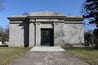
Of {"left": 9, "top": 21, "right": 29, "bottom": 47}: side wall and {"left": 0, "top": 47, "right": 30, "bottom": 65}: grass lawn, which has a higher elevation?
{"left": 9, "top": 21, "right": 29, "bottom": 47}: side wall

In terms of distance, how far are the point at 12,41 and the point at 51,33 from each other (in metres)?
6.87

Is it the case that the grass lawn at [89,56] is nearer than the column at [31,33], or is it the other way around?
the grass lawn at [89,56]

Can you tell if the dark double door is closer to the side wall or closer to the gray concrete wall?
the gray concrete wall

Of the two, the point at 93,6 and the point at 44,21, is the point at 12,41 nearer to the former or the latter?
the point at 44,21

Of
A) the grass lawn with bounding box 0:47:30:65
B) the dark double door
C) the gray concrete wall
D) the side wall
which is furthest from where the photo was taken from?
the gray concrete wall

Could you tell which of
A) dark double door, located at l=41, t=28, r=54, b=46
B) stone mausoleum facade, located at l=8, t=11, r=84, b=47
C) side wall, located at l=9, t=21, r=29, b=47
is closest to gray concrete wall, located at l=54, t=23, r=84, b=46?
stone mausoleum facade, located at l=8, t=11, r=84, b=47

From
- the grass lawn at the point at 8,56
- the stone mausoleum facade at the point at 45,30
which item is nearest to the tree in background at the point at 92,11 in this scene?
the stone mausoleum facade at the point at 45,30

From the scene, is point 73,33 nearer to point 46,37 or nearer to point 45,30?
point 46,37

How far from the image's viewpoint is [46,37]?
30.2 m

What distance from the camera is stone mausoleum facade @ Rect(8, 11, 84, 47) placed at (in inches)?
1163

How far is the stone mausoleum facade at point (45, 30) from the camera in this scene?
2955cm

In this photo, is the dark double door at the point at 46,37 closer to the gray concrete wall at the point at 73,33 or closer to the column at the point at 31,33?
the column at the point at 31,33

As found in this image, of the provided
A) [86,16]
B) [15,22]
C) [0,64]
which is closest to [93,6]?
[86,16]

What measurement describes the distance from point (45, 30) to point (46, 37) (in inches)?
46.5
